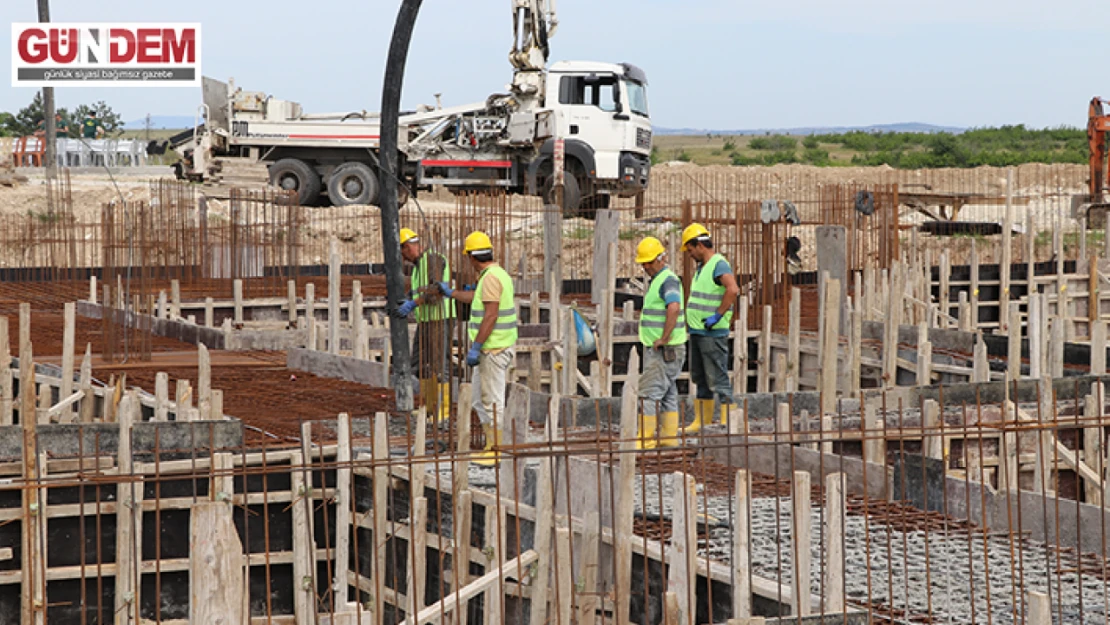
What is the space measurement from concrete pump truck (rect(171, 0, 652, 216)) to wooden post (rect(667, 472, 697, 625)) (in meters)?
18.8

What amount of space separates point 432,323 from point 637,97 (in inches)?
695

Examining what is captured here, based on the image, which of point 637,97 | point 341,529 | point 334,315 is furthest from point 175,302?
point 637,97

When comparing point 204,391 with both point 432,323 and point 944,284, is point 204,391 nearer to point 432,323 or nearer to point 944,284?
point 432,323

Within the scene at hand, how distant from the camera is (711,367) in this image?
10.5 m

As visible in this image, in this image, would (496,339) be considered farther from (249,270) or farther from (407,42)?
(249,270)

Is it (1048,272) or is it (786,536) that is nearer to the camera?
(786,536)

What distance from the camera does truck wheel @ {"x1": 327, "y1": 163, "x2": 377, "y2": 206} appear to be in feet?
94.2

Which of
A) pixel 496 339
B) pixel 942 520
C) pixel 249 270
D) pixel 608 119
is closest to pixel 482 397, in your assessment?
pixel 496 339

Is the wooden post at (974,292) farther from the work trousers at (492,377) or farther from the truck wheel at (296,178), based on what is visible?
the truck wheel at (296,178)

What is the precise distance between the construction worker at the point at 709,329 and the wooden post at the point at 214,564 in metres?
5.91

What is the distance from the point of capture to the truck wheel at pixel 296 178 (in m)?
28.8

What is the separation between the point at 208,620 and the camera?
4.81 m

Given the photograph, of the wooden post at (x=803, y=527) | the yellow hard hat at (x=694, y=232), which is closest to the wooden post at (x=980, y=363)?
the yellow hard hat at (x=694, y=232)

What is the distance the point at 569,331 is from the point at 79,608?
454 cm
